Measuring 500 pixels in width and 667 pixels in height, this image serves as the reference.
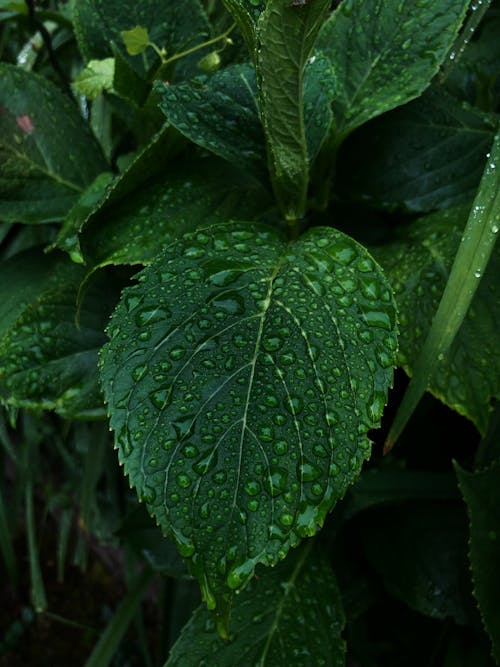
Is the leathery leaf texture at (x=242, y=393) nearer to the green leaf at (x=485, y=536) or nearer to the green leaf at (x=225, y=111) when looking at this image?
the green leaf at (x=225, y=111)

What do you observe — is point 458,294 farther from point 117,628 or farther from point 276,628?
point 117,628

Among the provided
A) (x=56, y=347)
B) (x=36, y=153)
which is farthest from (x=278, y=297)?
(x=36, y=153)

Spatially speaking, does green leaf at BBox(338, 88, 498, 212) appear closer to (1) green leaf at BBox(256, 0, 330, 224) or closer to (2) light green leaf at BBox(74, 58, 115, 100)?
(1) green leaf at BBox(256, 0, 330, 224)

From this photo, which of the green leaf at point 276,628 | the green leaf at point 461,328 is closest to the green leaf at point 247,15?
the green leaf at point 461,328

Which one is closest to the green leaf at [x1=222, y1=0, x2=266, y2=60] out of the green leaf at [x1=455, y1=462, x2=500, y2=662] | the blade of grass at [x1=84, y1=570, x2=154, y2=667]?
the green leaf at [x1=455, y1=462, x2=500, y2=662]

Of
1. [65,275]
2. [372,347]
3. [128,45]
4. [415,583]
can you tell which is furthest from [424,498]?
[128,45]

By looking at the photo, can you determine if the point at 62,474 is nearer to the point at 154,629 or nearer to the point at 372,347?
the point at 154,629

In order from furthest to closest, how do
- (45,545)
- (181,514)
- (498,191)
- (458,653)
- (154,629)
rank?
(45,545) → (154,629) → (458,653) → (498,191) → (181,514)
